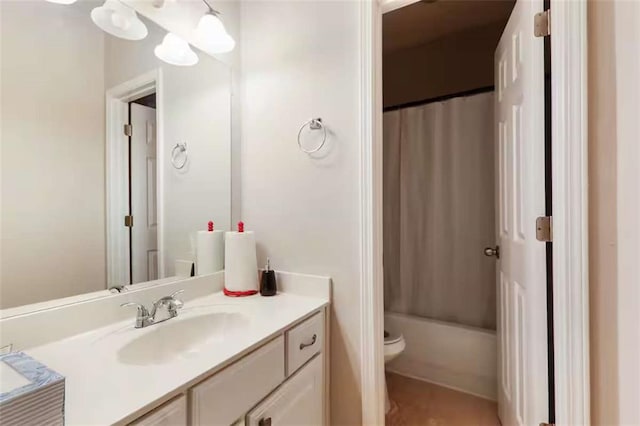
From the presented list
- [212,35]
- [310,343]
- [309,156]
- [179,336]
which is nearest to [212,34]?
[212,35]

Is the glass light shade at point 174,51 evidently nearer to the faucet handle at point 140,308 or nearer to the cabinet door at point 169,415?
the faucet handle at point 140,308

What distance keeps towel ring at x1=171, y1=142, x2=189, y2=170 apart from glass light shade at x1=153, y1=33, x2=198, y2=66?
1.17 feet

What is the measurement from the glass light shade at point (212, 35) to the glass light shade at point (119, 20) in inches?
10.4

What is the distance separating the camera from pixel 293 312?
3.87 feet

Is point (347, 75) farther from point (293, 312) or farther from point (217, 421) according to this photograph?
point (217, 421)

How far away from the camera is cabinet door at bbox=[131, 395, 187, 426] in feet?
2.02

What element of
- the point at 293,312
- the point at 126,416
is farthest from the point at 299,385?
the point at 126,416

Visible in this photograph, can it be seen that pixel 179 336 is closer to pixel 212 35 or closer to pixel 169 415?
pixel 169 415

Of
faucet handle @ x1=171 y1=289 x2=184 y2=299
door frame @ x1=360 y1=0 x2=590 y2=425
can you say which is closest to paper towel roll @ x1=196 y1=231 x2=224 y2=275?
faucet handle @ x1=171 y1=289 x2=184 y2=299

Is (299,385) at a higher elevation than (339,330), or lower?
lower

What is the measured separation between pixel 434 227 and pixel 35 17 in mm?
2278

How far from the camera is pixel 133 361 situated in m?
0.90

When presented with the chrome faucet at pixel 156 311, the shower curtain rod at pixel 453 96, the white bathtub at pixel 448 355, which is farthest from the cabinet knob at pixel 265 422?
the shower curtain rod at pixel 453 96

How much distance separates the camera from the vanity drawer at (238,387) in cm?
74
